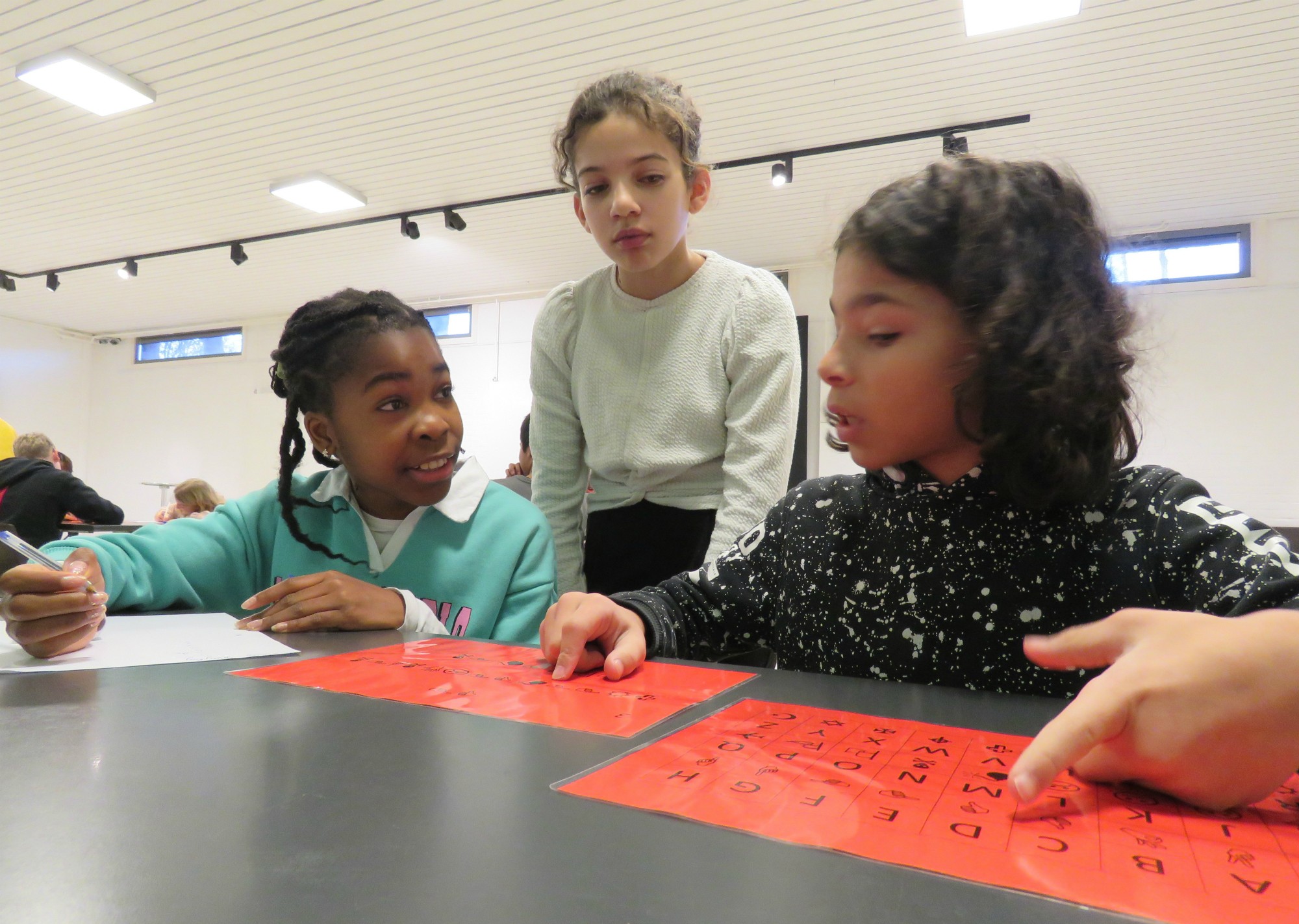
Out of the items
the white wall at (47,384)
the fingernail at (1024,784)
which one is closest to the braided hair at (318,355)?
the fingernail at (1024,784)

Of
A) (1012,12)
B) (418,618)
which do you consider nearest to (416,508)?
(418,618)

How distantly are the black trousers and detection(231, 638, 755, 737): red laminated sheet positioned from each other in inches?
18.8

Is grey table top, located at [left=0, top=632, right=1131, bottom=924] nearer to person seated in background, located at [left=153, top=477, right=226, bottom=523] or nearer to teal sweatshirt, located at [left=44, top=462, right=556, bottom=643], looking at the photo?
teal sweatshirt, located at [left=44, top=462, right=556, bottom=643]

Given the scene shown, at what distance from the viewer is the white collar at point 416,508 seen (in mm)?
1053

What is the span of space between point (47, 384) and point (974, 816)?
973cm

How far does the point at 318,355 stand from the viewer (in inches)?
43.0

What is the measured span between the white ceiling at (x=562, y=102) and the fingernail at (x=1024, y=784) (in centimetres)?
196

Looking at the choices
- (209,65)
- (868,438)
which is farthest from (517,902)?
(209,65)

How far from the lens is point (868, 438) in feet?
2.26

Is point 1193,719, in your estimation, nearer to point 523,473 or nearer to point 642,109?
point 642,109

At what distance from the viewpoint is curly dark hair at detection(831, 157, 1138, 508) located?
2.08 feet

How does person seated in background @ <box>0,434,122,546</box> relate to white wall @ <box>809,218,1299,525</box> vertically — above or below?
below

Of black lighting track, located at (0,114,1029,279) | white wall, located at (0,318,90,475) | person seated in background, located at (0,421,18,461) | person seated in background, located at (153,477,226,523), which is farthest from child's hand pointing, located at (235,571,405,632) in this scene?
white wall, located at (0,318,90,475)

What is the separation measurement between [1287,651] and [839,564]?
16.9 inches
